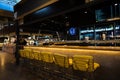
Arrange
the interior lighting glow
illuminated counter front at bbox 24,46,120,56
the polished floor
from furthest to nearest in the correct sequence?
1. the interior lighting glow
2. the polished floor
3. illuminated counter front at bbox 24,46,120,56

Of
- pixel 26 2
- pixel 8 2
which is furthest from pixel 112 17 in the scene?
pixel 8 2

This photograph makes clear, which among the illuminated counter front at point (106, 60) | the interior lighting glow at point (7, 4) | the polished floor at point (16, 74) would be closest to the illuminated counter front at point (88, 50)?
the illuminated counter front at point (106, 60)

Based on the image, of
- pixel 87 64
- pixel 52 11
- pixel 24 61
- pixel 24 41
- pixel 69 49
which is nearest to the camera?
pixel 87 64

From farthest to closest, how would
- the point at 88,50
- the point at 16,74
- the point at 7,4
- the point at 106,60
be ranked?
the point at 7,4
the point at 16,74
the point at 88,50
the point at 106,60

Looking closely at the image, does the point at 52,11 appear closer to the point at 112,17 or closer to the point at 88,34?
the point at 112,17

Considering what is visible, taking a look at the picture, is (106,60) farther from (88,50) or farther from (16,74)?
(16,74)

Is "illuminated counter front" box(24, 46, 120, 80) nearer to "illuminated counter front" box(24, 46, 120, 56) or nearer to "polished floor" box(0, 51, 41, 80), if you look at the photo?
"illuminated counter front" box(24, 46, 120, 56)

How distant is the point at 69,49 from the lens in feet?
16.9

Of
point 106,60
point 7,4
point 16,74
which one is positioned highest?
point 7,4

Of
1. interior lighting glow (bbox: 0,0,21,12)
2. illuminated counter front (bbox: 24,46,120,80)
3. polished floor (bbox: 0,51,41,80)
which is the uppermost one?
interior lighting glow (bbox: 0,0,21,12)

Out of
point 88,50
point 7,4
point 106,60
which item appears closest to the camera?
point 106,60

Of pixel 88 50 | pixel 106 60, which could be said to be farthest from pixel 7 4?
pixel 106 60

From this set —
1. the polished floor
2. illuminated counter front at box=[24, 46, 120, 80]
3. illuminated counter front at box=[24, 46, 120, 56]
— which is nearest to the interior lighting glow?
the polished floor

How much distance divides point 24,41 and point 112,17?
21.0 feet
